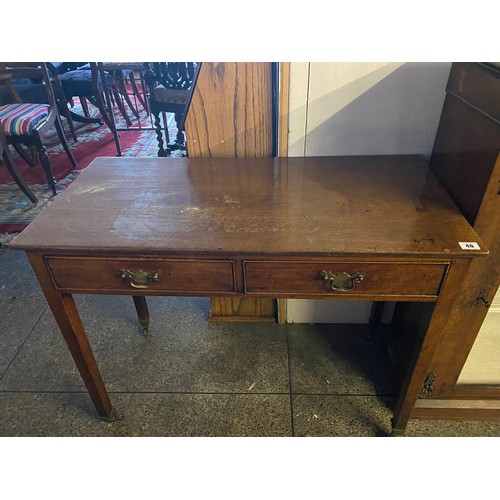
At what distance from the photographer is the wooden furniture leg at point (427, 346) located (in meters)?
0.95

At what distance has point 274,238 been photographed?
0.97 meters

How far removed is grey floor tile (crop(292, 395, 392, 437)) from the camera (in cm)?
138

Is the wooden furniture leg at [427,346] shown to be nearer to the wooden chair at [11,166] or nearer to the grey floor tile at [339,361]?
the grey floor tile at [339,361]

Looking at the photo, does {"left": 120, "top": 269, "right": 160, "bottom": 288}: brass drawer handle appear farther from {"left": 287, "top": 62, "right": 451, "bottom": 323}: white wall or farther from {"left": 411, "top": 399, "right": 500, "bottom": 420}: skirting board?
{"left": 411, "top": 399, "right": 500, "bottom": 420}: skirting board

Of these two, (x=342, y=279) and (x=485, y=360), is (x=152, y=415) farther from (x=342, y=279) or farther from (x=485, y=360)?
(x=485, y=360)

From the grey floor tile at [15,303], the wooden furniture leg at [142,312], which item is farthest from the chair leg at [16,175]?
the wooden furniture leg at [142,312]

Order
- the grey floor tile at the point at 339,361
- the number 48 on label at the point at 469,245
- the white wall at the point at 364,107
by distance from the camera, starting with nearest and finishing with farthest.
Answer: the number 48 on label at the point at 469,245 < the white wall at the point at 364,107 < the grey floor tile at the point at 339,361

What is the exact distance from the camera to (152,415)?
145 centimetres

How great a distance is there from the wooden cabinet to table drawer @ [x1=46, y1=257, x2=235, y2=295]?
0.67 meters

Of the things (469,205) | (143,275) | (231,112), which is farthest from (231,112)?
(469,205)

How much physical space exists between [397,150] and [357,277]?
65 cm

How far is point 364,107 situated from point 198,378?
1.22 m

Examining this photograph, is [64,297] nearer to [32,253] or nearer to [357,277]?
[32,253]

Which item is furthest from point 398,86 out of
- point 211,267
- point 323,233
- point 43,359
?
point 43,359
